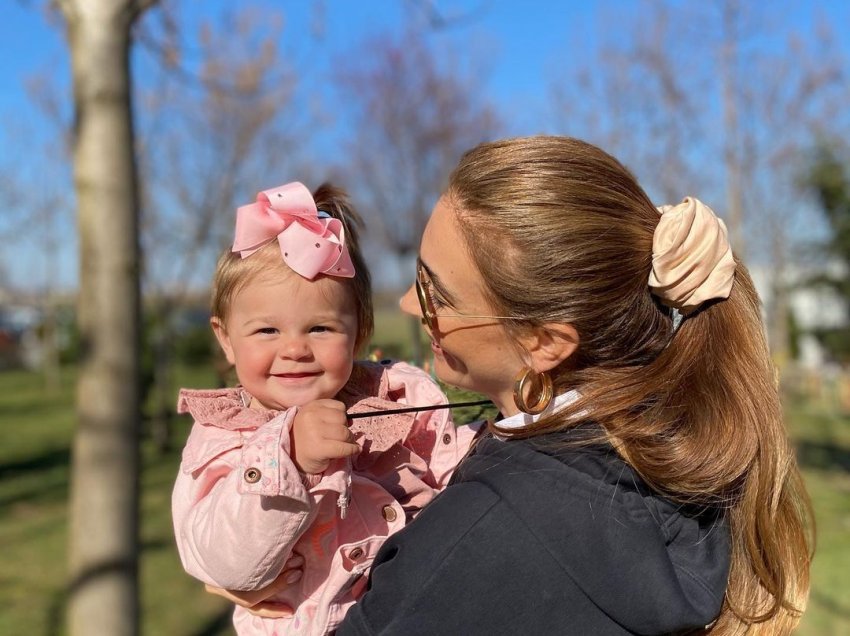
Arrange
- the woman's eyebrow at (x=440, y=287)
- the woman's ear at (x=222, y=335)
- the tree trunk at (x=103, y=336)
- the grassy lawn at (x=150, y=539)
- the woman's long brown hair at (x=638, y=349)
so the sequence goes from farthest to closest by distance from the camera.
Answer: the grassy lawn at (x=150, y=539) < the tree trunk at (x=103, y=336) < the woman's ear at (x=222, y=335) < the woman's eyebrow at (x=440, y=287) < the woman's long brown hair at (x=638, y=349)

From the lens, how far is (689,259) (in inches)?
59.3

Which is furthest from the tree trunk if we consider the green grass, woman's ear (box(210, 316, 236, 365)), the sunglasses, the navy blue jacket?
the green grass

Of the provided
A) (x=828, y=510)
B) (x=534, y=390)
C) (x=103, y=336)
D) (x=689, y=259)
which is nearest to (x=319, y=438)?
(x=534, y=390)

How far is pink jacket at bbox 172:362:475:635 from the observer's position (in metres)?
1.38

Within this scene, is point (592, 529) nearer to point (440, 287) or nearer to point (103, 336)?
point (440, 287)

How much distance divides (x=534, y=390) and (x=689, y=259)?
0.37 metres

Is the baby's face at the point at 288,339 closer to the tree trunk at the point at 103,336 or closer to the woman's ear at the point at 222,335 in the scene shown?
the woman's ear at the point at 222,335

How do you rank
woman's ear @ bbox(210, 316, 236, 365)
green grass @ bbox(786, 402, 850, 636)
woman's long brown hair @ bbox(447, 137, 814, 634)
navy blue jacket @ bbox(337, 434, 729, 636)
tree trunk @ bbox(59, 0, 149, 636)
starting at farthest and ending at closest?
1. green grass @ bbox(786, 402, 850, 636)
2. tree trunk @ bbox(59, 0, 149, 636)
3. woman's ear @ bbox(210, 316, 236, 365)
4. woman's long brown hair @ bbox(447, 137, 814, 634)
5. navy blue jacket @ bbox(337, 434, 729, 636)

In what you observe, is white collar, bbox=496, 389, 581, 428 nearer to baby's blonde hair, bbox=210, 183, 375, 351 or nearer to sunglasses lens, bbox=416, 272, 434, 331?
sunglasses lens, bbox=416, 272, 434, 331

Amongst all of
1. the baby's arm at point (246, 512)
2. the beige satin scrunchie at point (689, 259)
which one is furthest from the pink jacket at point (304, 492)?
the beige satin scrunchie at point (689, 259)

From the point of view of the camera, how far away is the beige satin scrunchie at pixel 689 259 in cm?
150

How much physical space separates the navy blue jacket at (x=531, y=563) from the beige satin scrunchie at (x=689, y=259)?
35 centimetres

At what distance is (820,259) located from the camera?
1459 centimetres

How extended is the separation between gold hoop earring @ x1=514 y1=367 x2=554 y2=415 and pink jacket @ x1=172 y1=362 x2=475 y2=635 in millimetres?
312
